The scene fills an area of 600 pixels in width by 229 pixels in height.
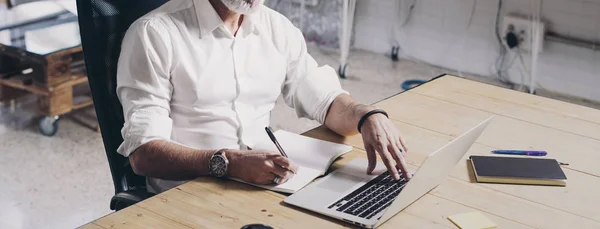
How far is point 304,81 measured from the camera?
1785 mm

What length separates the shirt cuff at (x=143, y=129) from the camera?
1.45 m

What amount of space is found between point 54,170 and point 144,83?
4.68 ft

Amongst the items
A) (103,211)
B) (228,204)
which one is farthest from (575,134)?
(103,211)

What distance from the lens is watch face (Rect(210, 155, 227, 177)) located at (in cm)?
133

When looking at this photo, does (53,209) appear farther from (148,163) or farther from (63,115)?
(148,163)

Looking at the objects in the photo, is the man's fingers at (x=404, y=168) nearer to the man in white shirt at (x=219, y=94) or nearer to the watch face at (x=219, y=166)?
the man in white shirt at (x=219, y=94)

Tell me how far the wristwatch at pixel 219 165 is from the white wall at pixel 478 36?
2681mm

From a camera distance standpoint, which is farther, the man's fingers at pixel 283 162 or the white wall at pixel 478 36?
the white wall at pixel 478 36

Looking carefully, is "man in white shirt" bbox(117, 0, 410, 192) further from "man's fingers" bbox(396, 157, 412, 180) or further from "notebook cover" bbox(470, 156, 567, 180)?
"notebook cover" bbox(470, 156, 567, 180)

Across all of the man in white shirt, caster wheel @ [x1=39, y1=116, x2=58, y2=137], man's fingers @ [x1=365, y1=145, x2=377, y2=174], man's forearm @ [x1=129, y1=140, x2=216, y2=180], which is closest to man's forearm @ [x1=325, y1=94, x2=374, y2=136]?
the man in white shirt

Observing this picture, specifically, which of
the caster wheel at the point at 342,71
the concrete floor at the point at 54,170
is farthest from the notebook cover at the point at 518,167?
the caster wheel at the point at 342,71

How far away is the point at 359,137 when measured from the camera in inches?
62.9

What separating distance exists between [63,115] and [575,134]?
2.27 metres

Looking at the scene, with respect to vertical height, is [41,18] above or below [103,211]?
above
